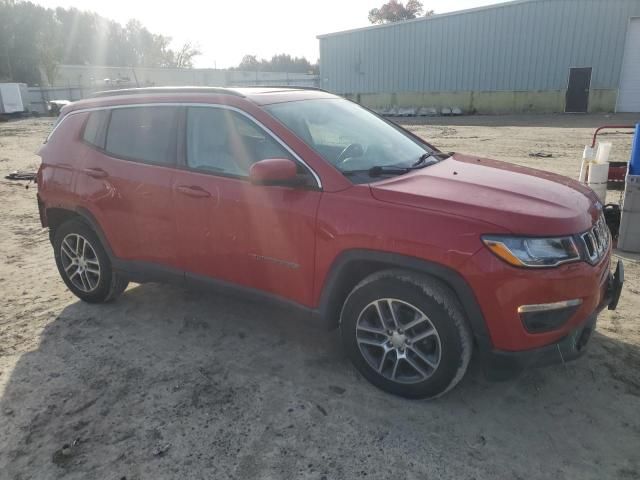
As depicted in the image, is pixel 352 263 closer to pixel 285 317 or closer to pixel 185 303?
pixel 285 317

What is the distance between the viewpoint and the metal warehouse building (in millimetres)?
22531

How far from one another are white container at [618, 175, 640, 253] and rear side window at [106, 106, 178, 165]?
4.59m

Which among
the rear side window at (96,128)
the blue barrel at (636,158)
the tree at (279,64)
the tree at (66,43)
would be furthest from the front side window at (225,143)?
the tree at (279,64)

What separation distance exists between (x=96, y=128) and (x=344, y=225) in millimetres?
2486

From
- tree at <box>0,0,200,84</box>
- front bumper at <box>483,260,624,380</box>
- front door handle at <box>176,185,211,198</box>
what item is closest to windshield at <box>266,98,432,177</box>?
front door handle at <box>176,185,211,198</box>

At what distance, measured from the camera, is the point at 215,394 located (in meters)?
2.99

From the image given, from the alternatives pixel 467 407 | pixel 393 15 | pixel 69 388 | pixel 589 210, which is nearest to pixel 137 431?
pixel 69 388

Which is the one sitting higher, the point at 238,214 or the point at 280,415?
the point at 238,214

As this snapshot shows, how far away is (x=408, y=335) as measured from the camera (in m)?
2.81

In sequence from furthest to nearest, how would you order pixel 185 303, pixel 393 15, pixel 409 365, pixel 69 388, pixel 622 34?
1. pixel 393 15
2. pixel 622 34
3. pixel 185 303
4. pixel 69 388
5. pixel 409 365

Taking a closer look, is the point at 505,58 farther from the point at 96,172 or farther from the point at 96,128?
the point at 96,172

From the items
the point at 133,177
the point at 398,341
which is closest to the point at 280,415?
the point at 398,341

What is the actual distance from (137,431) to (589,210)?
289 cm

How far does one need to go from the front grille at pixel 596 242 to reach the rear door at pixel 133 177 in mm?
2696
